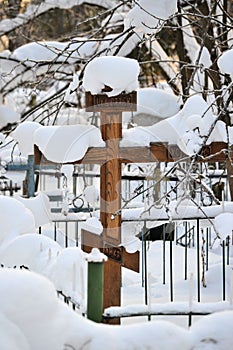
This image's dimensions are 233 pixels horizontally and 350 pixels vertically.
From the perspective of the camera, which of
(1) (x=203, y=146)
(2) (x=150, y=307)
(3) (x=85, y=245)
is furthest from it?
(3) (x=85, y=245)

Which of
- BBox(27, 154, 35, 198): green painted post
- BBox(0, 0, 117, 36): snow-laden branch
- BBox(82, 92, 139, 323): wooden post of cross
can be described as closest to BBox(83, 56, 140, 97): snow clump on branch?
BBox(82, 92, 139, 323): wooden post of cross

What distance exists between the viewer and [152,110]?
719 cm

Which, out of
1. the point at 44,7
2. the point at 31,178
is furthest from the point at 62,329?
the point at 44,7

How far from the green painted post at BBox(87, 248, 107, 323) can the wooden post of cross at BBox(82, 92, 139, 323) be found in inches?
45.3

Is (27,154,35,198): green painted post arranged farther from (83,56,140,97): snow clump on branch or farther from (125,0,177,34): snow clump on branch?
(83,56,140,97): snow clump on branch

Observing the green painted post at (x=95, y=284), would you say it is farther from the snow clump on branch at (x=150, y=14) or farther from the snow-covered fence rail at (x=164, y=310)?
the snow clump on branch at (x=150, y=14)

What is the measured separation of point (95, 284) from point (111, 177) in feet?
4.50

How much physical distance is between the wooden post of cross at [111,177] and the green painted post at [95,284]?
1.15 m

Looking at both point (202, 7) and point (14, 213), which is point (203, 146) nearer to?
point (14, 213)

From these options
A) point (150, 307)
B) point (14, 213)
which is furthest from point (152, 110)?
point (150, 307)

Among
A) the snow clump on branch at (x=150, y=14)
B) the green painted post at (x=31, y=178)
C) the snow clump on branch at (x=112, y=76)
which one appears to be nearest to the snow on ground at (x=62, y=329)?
the snow clump on branch at (x=112, y=76)

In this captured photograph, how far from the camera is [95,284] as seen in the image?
2863 millimetres

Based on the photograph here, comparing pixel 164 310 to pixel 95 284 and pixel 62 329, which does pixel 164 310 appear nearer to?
pixel 95 284

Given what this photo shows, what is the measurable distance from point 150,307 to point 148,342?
0.37m
